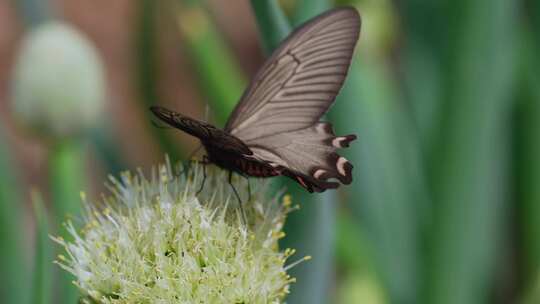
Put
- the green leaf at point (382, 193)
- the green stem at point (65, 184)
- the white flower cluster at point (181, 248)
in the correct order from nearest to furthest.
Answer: the white flower cluster at point (181, 248) → the green stem at point (65, 184) → the green leaf at point (382, 193)

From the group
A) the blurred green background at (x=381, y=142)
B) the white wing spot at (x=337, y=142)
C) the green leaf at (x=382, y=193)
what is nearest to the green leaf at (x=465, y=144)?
the blurred green background at (x=381, y=142)

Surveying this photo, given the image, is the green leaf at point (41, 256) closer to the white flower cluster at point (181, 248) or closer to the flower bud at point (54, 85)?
the white flower cluster at point (181, 248)

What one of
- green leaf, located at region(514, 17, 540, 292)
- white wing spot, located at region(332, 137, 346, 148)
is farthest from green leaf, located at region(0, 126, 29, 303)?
green leaf, located at region(514, 17, 540, 292)

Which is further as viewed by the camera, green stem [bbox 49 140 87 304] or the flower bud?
the flower bud

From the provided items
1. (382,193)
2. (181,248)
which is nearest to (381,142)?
(382,193)

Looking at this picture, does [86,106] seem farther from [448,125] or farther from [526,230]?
[526,230]

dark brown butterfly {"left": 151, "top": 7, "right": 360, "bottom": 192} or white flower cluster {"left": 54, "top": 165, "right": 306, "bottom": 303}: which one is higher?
dark brown butterfly {"left": 151, "top": 7, "right": 360, "bottom": 192}

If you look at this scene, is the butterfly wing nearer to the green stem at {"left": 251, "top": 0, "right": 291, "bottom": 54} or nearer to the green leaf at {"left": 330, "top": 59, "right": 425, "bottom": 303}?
the green stem at {"left": 251, "top": 0, "right": 291, "bottom": 54}
